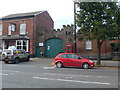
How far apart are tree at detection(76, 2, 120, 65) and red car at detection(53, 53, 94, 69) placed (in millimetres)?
2647

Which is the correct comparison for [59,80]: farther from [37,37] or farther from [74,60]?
[37,37]

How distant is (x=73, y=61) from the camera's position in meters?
13.0

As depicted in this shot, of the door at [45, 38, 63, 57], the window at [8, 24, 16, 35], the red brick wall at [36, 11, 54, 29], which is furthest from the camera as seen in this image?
the window at [8, 24, 16, 35]

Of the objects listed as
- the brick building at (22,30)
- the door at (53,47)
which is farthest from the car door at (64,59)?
the brick building at (22,30)

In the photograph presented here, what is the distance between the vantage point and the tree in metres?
13.1

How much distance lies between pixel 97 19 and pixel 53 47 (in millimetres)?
12154

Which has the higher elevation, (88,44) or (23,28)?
(23,28)

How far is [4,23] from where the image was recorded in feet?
90.6

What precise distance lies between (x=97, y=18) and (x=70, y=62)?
5.37 metres

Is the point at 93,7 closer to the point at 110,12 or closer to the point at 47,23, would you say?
the point at 110,12

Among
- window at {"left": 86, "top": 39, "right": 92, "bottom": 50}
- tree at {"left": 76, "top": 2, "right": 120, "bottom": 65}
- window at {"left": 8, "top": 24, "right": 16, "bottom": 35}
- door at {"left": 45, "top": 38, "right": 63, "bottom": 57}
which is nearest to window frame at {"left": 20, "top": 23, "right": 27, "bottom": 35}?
window at {"left": 8, "top": 24, "right": 16, "bottom": 35}

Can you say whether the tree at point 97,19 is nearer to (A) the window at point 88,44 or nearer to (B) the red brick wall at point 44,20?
(A) the window at point 88,44

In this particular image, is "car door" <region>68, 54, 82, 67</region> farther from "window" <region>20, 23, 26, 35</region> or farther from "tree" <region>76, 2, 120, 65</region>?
"window" <region>20, 23, 26, 35</region>

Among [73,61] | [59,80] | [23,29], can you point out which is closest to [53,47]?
[23,29]
